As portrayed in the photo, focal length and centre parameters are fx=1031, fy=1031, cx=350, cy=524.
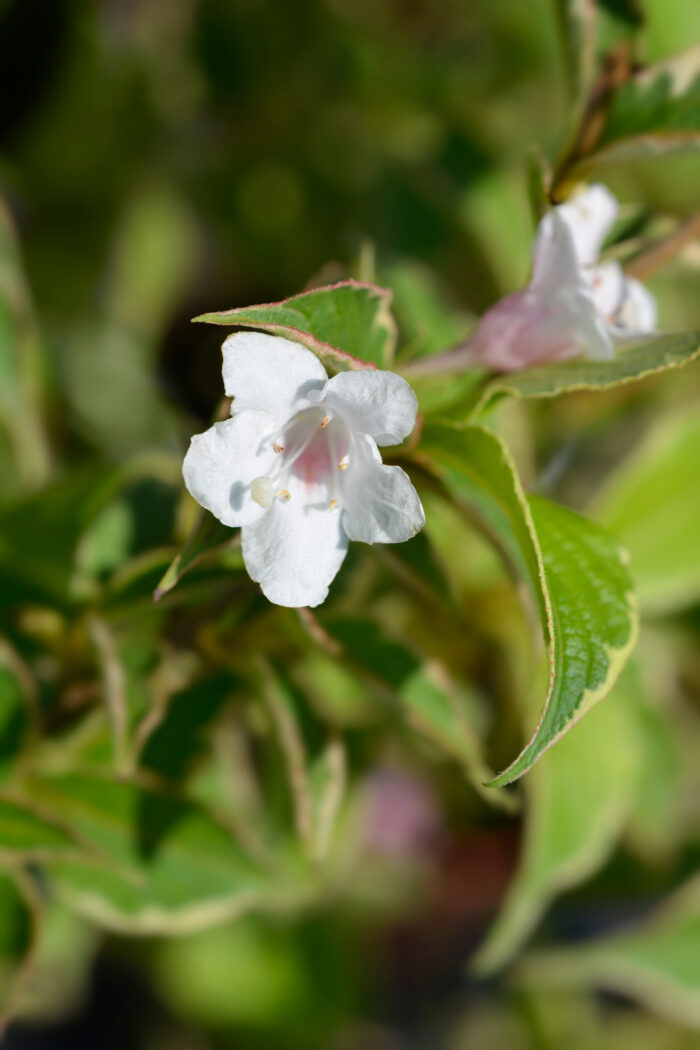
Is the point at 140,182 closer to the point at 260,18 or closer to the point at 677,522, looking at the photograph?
the point at 260,18

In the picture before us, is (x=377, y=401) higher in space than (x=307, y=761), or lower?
higher

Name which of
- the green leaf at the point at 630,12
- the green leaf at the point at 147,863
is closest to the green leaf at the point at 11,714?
the green leaf at the point at 147,863

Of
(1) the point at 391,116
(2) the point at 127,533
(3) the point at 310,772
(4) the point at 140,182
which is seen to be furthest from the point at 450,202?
(3) the point at 310,772

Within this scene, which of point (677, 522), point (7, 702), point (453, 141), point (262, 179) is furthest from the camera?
point (262, 179)

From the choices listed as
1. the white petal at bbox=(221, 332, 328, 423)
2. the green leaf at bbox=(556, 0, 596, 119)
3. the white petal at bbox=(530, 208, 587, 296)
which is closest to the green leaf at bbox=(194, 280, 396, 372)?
A: the white petal at bbox=(221, 332, 328, 423)

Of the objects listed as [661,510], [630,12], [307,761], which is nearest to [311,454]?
[307,761]

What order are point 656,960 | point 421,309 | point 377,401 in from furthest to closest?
point 656,960 < point 421,309 < point 377,401

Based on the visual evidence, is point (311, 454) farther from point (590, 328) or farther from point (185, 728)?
point (185, 728)
